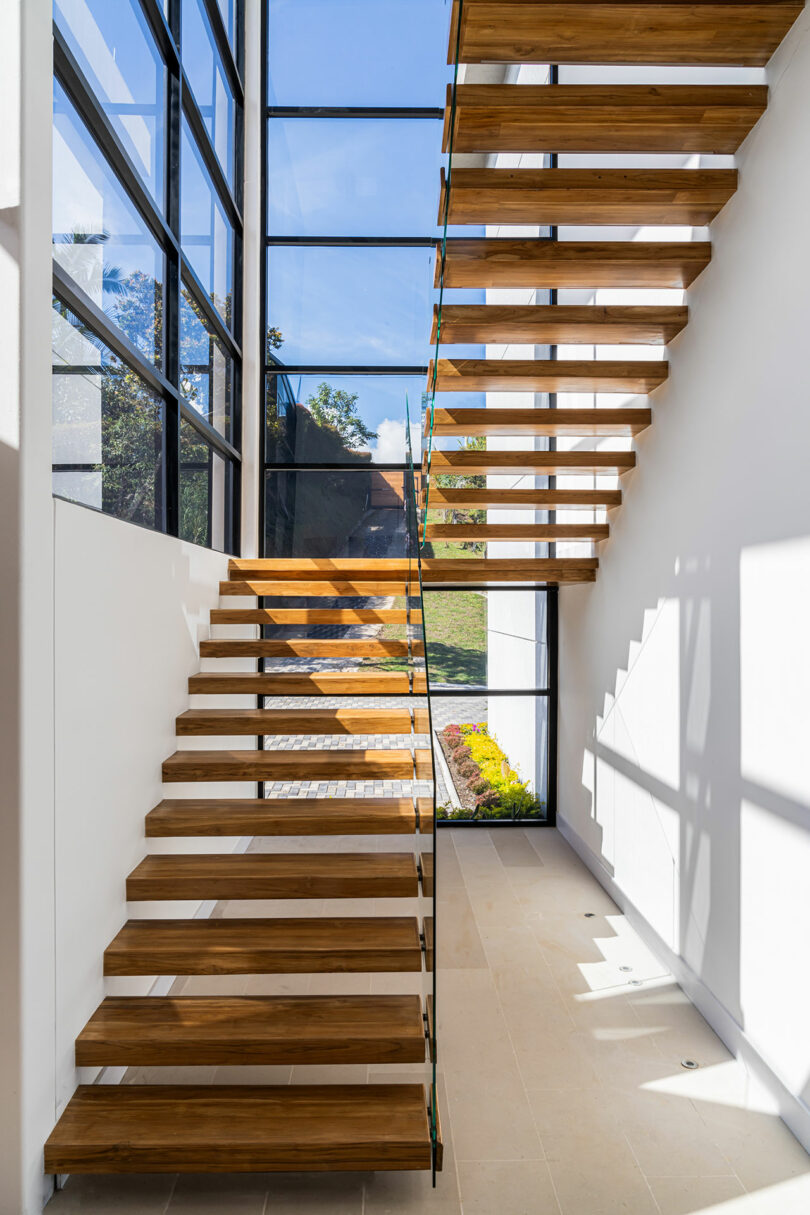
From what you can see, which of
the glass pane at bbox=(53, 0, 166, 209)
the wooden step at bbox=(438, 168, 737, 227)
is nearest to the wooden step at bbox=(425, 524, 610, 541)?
the wooden step at bbox=(438, 168, 737, 227)

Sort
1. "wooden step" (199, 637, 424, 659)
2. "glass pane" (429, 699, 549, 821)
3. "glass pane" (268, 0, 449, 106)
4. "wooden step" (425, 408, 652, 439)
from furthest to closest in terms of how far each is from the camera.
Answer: "glass pane" (268, 0, 449, 106) → "glass pane" (429, 699, 549, 821) → "wooden step" (199, 637, 424, 659) → "wooden step" (425, 408, 652, 439)

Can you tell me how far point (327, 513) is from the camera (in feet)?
20.9

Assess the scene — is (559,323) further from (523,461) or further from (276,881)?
(276,881)

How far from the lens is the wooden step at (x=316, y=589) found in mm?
4770

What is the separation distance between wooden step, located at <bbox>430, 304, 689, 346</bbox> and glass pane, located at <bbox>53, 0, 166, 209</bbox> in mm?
1619

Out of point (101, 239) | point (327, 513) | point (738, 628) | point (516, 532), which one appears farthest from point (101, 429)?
point (327, 513)

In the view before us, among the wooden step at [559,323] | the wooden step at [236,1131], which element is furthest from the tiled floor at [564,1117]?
the wooden step at [559,323]

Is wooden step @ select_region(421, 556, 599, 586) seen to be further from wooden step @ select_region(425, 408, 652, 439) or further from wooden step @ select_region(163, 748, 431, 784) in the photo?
wooden step @ select_region(163, 748, 431, 784)

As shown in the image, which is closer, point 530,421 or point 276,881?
point 276,881

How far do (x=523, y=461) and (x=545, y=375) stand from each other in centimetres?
50

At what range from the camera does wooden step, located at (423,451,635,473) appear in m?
4.00

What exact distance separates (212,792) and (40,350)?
2.98 metres

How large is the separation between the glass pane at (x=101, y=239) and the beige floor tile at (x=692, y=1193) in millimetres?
3566

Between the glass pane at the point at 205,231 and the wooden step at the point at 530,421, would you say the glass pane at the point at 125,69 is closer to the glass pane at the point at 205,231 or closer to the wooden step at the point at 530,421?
the glass pane at the point at 205,231
